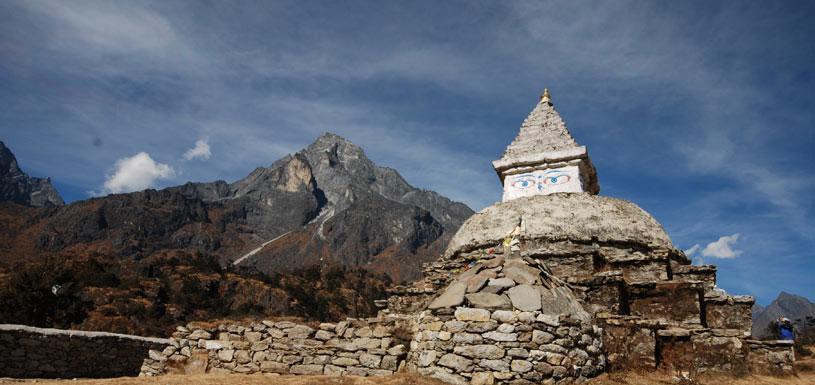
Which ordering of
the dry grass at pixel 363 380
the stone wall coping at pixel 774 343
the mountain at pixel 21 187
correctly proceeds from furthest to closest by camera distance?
the mountain at pixel 21 187 < the stone wall coping at pixel 774 343 < the dry grass at pixel 363 380

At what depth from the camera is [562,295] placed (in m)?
7.82

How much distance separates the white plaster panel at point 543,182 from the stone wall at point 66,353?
10.7 metres

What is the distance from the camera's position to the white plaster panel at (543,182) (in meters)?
15.8

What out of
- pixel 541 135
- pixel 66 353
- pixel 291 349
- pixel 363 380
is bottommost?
pixel 66 353

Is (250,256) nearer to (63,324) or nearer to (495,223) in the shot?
(63,324)

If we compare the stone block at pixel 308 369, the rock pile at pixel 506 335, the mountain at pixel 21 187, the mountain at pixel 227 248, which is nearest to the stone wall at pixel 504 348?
the rock pile at pixel 506 335

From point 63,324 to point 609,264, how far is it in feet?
85.4

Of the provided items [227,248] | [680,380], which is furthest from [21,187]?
[680,380]

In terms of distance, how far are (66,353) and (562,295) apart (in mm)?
10556

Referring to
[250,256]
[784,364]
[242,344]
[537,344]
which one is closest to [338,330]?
[242,344]

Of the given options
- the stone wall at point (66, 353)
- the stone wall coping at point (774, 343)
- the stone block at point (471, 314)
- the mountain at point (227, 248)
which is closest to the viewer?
the stone block at point (471, 314)

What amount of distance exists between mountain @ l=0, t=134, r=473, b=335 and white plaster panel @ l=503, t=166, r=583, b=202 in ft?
64.5

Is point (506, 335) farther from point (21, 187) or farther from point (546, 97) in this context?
point (21, 187)

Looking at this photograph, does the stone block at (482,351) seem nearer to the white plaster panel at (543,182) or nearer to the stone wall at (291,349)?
the stone wall at (291,349)
